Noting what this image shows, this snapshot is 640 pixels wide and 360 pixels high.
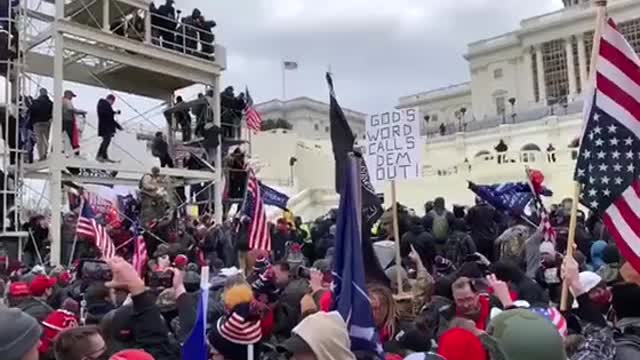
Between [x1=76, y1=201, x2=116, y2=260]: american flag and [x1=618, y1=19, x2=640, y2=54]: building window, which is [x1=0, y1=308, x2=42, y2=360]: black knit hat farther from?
[x1=618, y1=19, x2=640, y2=54]: building window

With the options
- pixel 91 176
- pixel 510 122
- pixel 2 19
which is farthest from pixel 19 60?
pixel 510 122

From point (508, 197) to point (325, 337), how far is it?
339 inches

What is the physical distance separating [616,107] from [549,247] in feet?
13.0

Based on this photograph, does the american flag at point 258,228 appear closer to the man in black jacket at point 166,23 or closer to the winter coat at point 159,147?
the winter coat at point 159,147

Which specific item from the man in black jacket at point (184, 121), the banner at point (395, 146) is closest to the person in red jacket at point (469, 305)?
the banner at point (395, 146)

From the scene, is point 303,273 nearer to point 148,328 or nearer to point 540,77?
point 148,328

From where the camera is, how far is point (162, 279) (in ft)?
23.3

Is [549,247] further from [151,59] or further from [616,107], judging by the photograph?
[151,59]

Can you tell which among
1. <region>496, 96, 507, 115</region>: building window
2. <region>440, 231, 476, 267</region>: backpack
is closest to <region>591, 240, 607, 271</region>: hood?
<region>440, 231, 476, 267</region>: backpack

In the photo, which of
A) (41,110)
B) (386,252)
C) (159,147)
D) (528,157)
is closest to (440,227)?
(386,252)

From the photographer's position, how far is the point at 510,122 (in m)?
52.0

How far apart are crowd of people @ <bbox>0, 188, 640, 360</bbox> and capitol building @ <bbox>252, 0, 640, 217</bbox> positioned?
2004cm

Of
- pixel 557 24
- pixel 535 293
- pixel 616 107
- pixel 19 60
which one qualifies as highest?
pixel 557 24

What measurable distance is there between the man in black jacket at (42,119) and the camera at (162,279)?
10.2 m
